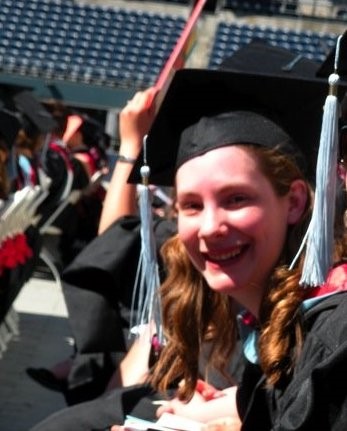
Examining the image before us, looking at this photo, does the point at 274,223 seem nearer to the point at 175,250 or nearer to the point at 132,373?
the point at 175,250

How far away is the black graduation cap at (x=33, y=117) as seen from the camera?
860cm

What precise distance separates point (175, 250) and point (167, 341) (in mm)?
304

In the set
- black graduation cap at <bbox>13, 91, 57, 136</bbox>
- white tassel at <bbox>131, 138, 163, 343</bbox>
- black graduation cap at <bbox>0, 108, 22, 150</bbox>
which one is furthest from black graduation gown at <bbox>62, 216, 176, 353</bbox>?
black graduation cap at <bbox>13, 91, 57, 136</bbox>

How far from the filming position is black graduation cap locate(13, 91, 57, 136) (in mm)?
8602

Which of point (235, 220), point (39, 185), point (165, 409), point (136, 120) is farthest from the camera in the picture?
point (39, 185)

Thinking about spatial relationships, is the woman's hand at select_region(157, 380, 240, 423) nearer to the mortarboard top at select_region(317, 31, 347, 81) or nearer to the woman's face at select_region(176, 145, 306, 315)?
the woman's face at select_region(176, 145, 306, 315)

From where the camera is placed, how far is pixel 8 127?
6.58m

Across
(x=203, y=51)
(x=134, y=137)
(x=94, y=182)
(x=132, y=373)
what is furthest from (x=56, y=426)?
(x=203, y=51)

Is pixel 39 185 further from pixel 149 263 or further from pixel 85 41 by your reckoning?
pixel 85 41

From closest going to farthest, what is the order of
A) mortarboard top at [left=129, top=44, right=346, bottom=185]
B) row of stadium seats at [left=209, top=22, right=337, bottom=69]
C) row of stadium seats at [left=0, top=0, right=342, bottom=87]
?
mortarboard top at [left=129, top=44, right=346, bottom=185] < row of stadium seats at [left=0, top=0, right=342, bottom=87] < row of stadium seats at [left=209, top=22, right=337, bottom=69]

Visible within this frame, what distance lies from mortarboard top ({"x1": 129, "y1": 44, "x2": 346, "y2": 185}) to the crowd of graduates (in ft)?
11.2

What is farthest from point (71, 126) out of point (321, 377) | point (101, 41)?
point (101, 41)

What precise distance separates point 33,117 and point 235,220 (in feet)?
21.0

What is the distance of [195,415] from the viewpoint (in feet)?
9.61
